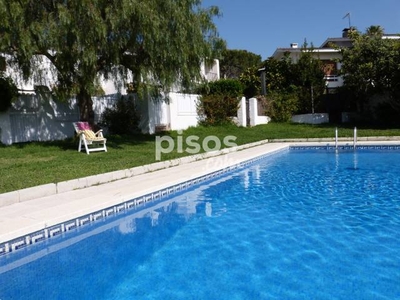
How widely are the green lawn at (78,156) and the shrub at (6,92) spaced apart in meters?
1.59

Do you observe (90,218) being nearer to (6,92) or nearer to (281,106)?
(6,92)

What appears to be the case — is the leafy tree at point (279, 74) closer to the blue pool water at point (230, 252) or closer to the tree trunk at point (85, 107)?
the tree trunk at point (85, 107)

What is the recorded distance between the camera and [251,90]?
97.3 feet

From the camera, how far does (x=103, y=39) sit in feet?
36.1

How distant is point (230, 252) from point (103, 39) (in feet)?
29.1

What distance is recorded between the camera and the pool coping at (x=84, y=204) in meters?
4.66

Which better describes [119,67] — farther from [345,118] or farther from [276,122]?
[345,118]

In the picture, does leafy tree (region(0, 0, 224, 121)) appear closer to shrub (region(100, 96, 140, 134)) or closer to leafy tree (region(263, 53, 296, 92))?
shrub (region(100, 96, 140, 134))

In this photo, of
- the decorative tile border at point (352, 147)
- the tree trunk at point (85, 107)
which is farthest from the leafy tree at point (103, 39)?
the decorative tile border at point (352, 147)

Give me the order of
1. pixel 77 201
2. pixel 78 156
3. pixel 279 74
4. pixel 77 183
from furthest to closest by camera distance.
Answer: pixel 279 74 < pixel 78 156 < pixel 77 183 < pixel 77 201

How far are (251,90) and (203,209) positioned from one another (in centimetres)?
2426

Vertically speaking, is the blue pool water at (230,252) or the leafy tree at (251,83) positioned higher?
the leafy tree at (251,83)

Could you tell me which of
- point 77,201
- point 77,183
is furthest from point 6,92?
point 77,201


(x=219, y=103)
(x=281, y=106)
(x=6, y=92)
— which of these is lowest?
(x=281, y=106)
